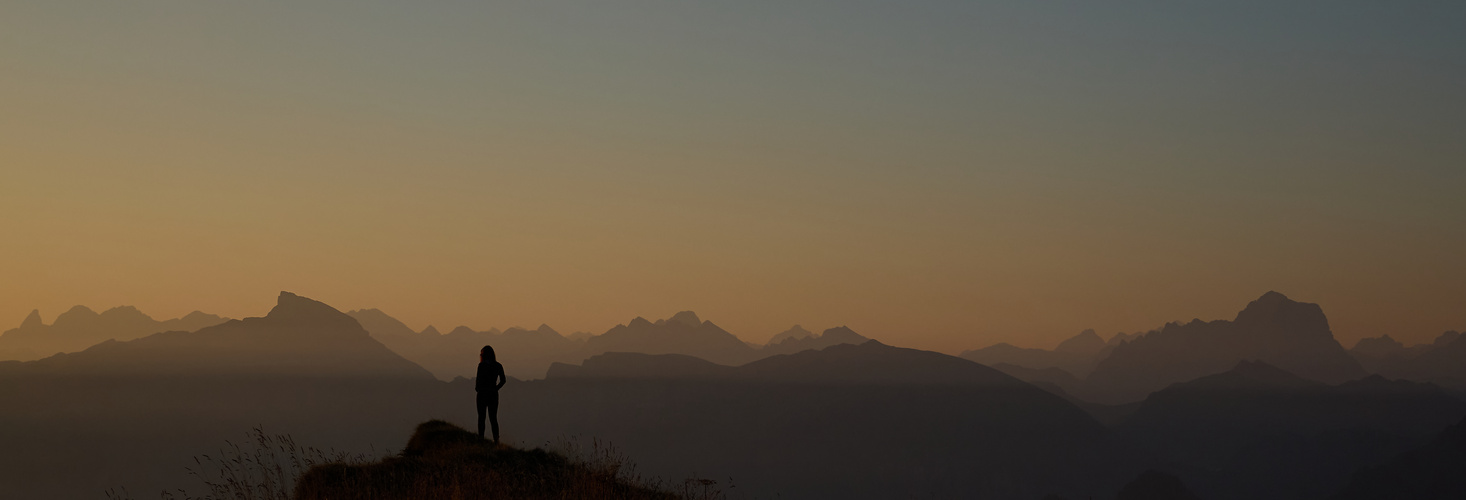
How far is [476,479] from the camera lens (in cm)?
1838

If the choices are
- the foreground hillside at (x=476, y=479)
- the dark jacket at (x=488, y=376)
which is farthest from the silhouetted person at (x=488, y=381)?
the foreground hillside at (x=476, y=479)

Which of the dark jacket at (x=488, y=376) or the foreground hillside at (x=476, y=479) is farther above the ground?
the dark jacket at (x=488, y=376)

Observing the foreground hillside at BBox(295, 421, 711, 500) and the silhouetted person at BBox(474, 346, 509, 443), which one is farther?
the silhouetted person at BBox(474, 346, 509, 443)

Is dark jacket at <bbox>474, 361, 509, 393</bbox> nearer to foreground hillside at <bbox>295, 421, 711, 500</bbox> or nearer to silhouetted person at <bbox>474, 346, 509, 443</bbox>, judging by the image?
silhouetted person at <bbox>474, 346, 509, 443</bbox>

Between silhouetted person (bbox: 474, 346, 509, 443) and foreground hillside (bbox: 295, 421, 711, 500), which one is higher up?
silhouetted person (bbox: 474, 346, 509, 443)

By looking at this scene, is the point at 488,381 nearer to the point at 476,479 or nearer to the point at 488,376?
the point at 488,376

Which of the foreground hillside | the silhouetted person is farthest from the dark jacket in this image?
the foreground hillside

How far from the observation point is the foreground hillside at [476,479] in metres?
17.6

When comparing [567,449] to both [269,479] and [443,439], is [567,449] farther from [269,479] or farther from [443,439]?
[269,479]

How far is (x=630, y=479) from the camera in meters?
20.4

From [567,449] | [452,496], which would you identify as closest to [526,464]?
[567,449]

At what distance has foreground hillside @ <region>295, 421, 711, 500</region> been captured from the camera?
17625mm

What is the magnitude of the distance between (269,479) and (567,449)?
7.36 m

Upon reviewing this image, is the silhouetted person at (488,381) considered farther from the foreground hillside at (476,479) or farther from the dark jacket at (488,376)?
the foreground hillside at (476,479)
